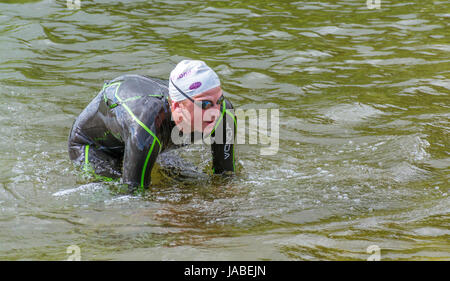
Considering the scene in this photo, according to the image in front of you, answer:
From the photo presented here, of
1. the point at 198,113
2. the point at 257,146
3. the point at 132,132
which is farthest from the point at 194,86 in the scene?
the point at 257,146

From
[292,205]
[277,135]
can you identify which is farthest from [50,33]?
[292,205]

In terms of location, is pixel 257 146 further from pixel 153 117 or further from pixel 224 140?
pixel 153 117

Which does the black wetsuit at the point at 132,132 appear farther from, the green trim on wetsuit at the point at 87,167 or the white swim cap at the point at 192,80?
the white swim cap at the point at 192,80

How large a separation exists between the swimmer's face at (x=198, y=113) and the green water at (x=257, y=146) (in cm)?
77

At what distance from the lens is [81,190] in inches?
195

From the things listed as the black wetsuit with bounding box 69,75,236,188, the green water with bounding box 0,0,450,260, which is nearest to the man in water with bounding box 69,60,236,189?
the black wetsuit with bounding box 69,75,236,188

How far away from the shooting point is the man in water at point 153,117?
162 inches

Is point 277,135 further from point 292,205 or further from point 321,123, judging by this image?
point 292,205

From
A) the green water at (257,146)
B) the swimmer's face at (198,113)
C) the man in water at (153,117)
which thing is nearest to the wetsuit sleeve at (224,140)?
the man in water at (153,117)

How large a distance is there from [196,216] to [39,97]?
3.97 meters

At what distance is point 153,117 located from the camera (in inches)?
167

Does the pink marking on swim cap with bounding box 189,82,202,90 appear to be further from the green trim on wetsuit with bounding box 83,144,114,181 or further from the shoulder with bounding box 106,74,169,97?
the green trim on wetsuit with bounding box 83,144,114,181

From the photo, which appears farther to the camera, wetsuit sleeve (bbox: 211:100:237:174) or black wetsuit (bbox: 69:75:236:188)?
wetsuit sleeve (bbox: 211:100:237:174)

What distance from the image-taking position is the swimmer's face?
410 centimetres
